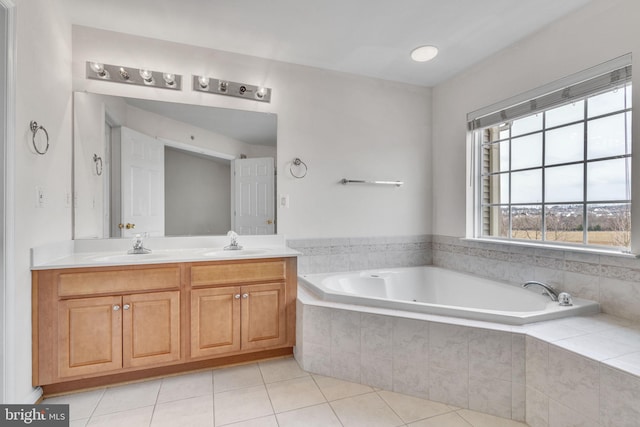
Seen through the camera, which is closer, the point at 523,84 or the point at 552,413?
the point at 552,413

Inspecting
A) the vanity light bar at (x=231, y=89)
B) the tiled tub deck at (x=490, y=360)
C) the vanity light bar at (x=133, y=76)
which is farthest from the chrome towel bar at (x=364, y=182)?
the vanity light bar at (x=133, y=76)

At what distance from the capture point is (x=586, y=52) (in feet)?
6.38

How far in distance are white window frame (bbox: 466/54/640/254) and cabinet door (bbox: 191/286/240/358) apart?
2160mm

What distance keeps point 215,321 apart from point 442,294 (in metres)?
2.01

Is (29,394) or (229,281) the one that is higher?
(229,281)

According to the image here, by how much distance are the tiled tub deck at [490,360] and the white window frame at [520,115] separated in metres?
0.57

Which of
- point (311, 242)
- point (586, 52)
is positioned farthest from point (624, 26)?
point (311, 242)

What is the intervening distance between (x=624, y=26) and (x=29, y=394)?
12.8 feet

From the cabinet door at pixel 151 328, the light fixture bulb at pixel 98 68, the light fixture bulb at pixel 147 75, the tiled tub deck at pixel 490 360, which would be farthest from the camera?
the light fixture bulb at pixel 147 75

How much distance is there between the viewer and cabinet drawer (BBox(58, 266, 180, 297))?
1.73 meters

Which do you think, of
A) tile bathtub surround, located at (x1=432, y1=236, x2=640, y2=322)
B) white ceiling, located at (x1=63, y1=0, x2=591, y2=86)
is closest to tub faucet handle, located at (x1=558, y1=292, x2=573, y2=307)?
tile bathtub surround, located at (x1=432, y1=236, x2=640, y2=322)

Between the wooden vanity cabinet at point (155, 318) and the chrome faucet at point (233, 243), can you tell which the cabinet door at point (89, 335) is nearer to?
the wooden vanity cabinet at point (155, 318)

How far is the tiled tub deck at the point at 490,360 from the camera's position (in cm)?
128

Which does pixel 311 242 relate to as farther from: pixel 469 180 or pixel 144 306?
pixel 469 180
